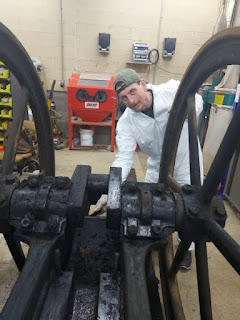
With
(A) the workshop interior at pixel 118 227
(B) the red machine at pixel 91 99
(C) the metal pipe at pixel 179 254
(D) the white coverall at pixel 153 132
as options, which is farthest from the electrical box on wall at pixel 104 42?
(C) the metal pipe at pixel 179 254

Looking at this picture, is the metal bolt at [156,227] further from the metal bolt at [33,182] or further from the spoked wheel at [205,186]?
the metal bolt at [33,182]

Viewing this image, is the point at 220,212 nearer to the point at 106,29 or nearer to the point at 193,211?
the point at 193,211

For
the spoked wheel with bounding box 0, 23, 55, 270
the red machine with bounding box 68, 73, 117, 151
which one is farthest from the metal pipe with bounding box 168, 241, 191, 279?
the red machine with bounding box 68, 73, 117, 151

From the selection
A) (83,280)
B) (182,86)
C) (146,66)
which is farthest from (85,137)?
(83,280)

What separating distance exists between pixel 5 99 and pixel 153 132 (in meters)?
2.40

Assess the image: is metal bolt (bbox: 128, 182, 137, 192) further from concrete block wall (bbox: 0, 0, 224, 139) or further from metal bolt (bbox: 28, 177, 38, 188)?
concrete block wall (bbox: 0, 0, 224, 139)

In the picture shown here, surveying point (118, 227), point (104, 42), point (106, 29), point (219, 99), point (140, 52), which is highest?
point (106, 29)

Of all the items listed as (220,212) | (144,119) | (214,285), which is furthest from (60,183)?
(214,285)

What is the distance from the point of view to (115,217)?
0.73 metres

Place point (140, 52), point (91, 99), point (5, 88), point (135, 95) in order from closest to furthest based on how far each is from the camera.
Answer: point (135, 95) → point (5, 88) → point (91, 99) → point (140, 52)

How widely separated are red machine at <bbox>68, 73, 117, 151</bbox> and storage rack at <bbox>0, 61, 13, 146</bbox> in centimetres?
98

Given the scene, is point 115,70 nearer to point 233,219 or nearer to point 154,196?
point 233,219

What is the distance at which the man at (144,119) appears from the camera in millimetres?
1625

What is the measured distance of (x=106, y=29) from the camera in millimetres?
4336
